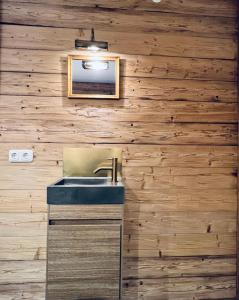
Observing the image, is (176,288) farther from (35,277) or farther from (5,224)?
(5,224)

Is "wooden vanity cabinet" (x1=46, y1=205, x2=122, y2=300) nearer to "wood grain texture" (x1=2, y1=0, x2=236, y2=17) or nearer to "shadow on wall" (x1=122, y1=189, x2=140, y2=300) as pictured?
"shadow on wall" (x1=122, y1=189, x2=140, y2=300)

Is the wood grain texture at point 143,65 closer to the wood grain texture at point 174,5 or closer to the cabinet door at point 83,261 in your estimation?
the wood grain texture at point 174,5

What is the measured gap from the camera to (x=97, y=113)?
256 cm

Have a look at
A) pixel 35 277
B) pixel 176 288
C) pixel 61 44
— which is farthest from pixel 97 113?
pixel 176 288

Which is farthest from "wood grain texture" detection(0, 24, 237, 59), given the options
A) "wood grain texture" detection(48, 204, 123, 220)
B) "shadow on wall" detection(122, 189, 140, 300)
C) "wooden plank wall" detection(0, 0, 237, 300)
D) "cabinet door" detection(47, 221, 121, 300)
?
"cabinet door" detection(47, 221, 121, 300)

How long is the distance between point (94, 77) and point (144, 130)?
60 centimetres

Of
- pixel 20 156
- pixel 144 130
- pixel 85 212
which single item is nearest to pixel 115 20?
pixel 144 130

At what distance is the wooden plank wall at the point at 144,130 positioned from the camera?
2490 mm

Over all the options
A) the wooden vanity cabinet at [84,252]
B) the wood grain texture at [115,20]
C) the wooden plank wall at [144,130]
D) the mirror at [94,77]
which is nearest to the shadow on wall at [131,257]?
the wooden plank wall at [144,130]

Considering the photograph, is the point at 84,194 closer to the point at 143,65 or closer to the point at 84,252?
the point at 84,252

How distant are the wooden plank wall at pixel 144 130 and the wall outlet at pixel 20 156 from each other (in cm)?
5

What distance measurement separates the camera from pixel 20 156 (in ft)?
8.17

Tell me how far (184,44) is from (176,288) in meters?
2.07

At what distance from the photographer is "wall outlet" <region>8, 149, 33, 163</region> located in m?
2.48
